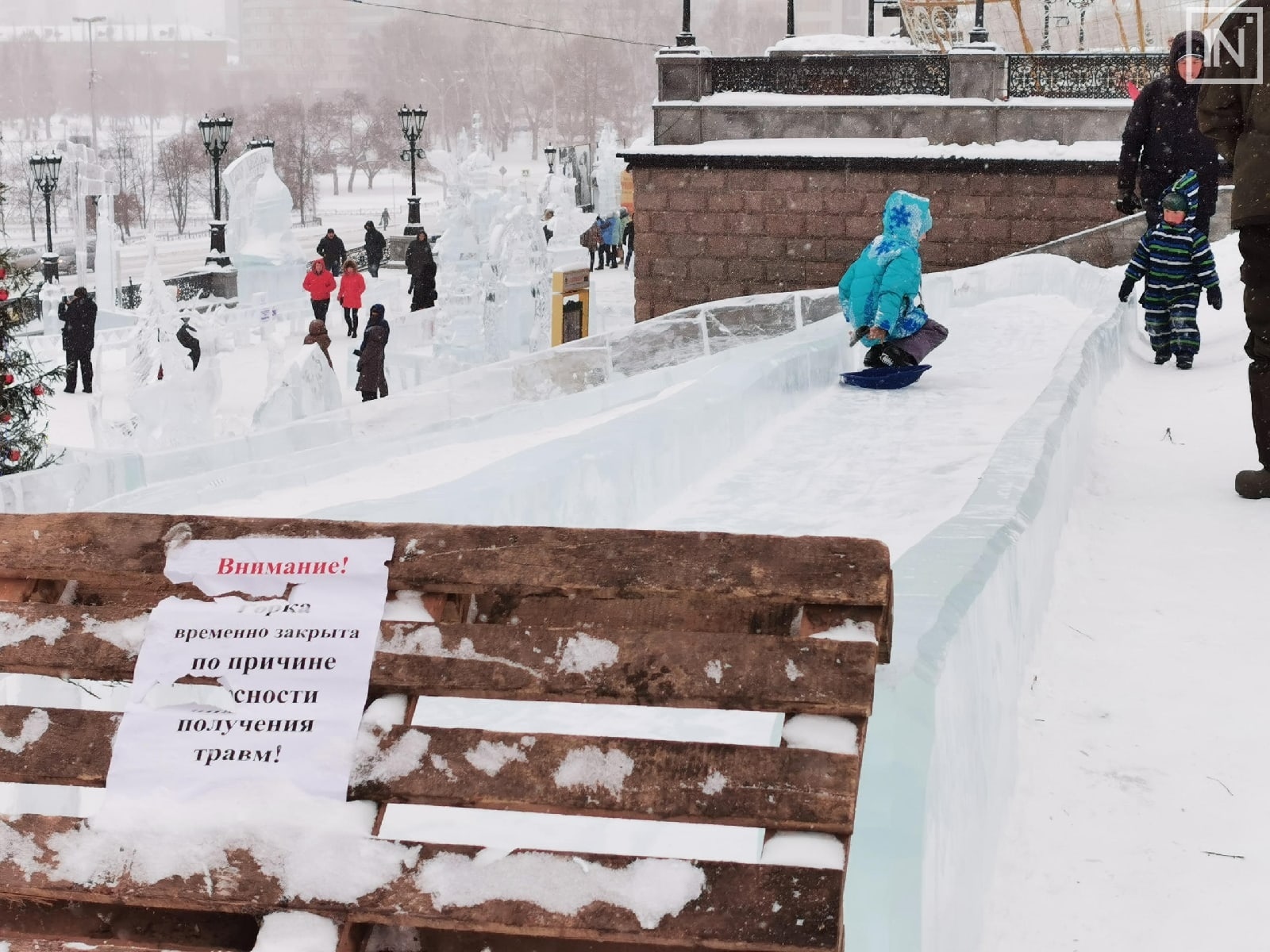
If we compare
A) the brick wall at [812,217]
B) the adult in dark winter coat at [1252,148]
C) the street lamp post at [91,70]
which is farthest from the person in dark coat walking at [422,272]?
the street lamp post at [91,70]

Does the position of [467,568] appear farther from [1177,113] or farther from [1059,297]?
[1059,297]

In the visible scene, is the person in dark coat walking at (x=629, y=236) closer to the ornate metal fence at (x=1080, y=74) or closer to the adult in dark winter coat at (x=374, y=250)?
the adult in dark winter coat at (x=374, y=250)

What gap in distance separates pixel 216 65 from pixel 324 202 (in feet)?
218

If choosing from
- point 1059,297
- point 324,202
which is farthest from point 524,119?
point 1059,297

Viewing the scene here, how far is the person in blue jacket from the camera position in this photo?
8359 mm

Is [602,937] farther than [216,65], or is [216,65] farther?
[216,65]

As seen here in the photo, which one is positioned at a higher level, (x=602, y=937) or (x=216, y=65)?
(x=216, y=65)

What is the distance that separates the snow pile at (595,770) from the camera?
6.74 ft

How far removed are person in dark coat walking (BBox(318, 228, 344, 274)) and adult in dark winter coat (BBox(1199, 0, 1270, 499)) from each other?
20.6 meters

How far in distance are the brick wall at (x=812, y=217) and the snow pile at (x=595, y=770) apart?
15.7 m

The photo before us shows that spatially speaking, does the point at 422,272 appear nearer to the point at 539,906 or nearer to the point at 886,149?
the point at 886,149

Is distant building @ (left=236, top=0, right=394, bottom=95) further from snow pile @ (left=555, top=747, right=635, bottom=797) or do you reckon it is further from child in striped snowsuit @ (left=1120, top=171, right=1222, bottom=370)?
snow pile @ (left=555, top=747, right=635, bottom=797)

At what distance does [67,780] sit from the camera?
219cm

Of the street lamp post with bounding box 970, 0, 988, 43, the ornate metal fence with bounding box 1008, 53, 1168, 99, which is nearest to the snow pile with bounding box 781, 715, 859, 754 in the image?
the ornate metal fence with bounding box 1008, 53, 1168, 99
